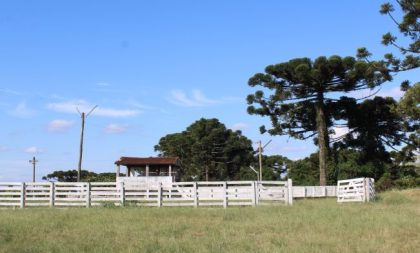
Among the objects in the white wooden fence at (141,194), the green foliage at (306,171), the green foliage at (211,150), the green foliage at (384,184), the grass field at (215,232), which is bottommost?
the grass field at (215,232)

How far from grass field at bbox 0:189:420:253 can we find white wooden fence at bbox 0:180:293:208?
18.4 ft

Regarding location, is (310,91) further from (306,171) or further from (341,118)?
(306,171)

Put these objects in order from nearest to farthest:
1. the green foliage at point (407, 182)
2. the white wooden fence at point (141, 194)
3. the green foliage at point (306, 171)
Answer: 1. the white wooden fence at point (141, 194)
2. the green foliage at point (407, 182)
3. the green foliage at point (306, 171)

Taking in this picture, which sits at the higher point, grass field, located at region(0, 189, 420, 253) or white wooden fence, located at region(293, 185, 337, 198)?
white wooden fence, located at region(293, 185, 337, 198)

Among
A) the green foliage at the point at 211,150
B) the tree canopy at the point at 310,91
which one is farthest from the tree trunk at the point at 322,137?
the green foliage at the point at 211,150

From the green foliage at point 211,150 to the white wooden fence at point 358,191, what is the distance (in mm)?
43786

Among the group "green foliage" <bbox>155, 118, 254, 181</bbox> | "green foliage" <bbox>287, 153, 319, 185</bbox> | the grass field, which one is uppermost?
"green foliage" <bbox>155, 118, 254, 181</bbox>

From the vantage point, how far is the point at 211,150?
241 ft

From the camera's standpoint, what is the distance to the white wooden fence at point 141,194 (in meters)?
25.4

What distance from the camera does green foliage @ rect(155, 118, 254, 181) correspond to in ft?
239

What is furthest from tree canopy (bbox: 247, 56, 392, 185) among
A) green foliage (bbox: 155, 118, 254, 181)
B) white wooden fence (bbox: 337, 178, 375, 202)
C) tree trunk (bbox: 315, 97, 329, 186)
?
green foliage (bbox: 155, 118, 254, 181)

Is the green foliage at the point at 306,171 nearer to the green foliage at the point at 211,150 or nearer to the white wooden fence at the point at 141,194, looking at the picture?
the green foliage at the point at 211,150

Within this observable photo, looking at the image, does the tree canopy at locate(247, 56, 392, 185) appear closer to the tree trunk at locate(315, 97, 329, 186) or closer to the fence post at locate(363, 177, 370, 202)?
the tree trunk at locate(315, 97, 329, 186)

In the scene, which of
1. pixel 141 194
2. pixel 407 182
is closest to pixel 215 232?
pixel 141 194
